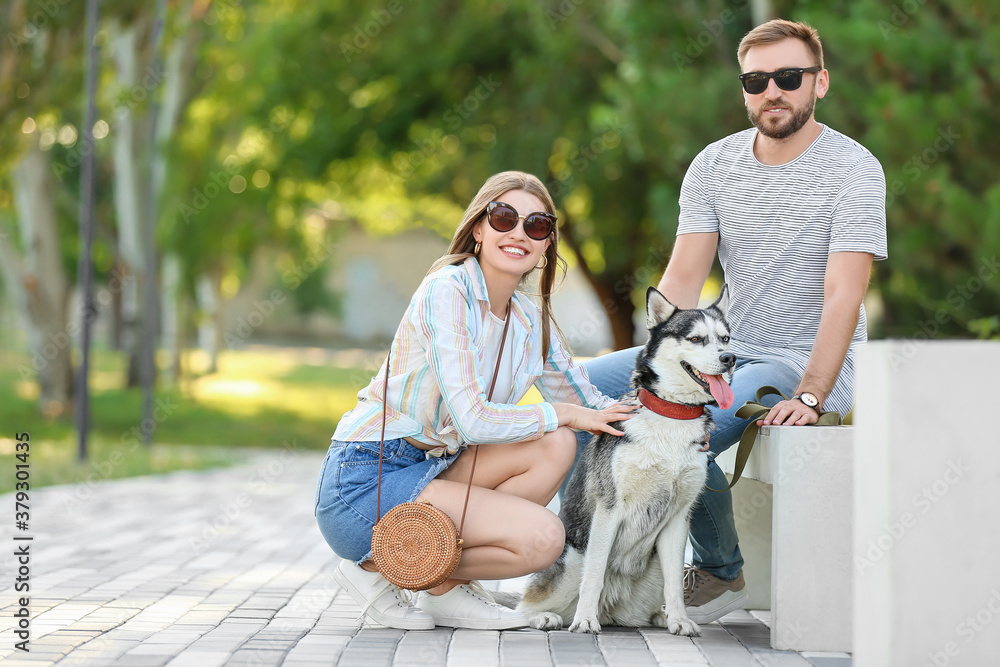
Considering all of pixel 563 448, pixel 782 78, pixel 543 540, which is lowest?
pixel 543 540

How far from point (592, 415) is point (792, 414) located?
75 centimetres

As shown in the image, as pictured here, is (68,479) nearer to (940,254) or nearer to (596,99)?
(940,254)

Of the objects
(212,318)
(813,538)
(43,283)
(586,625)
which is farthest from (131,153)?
(813,538)

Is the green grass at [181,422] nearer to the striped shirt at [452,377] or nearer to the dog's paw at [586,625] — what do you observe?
the striped shirt at [452,377]

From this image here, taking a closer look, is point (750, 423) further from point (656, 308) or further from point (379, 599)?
point (379, 599)

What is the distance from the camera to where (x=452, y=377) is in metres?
3.93

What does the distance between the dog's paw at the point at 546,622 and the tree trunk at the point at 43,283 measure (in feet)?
47.7

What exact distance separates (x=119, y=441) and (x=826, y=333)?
13.1m

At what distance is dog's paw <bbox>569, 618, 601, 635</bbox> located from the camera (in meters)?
4.17

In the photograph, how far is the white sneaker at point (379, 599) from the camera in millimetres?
4191

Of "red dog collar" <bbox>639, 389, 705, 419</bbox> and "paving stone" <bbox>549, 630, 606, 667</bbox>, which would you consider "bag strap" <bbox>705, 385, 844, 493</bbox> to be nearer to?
"red dog collar" <bbox>639, 389, 705, 419</bbox>

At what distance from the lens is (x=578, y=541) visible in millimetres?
4273

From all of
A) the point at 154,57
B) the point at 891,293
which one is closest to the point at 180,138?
the point at 154,57

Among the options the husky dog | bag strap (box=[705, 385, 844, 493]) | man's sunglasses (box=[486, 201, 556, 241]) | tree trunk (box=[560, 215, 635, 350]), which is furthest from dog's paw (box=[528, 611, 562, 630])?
tree trunk (box=[560, 215, 635, 350])
